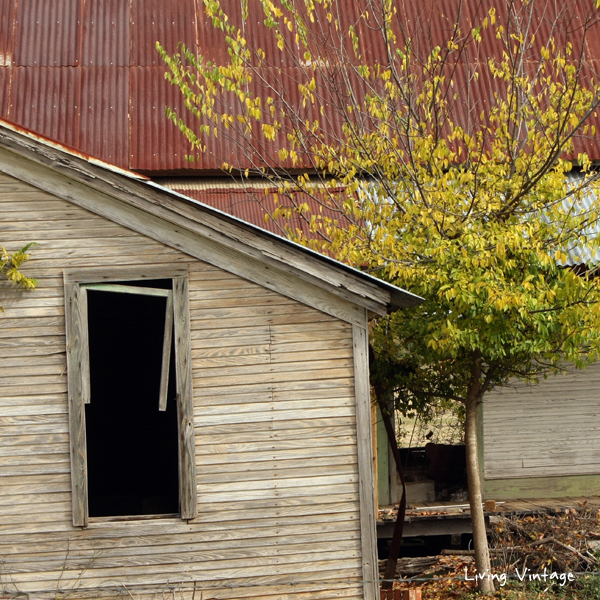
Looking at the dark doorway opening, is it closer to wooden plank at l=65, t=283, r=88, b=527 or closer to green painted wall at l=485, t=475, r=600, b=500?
wooden plank at l=65, t=283, r=88, b=527

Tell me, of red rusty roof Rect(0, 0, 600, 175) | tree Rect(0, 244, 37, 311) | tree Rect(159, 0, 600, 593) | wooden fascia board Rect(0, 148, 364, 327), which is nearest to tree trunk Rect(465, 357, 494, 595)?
tree Rect(159, 0, 600, 593)

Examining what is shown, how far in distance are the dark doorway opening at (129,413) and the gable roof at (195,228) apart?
4.50 m

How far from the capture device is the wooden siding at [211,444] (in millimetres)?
7223

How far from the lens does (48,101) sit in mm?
13703

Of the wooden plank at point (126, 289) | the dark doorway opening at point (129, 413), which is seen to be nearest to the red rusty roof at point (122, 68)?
the dark doorway opening at point (129, 413)

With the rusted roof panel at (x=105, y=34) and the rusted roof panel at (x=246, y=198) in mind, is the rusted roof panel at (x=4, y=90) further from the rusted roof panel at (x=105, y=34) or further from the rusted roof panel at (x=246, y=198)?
the rusted roof panel at (x=246, y=198)

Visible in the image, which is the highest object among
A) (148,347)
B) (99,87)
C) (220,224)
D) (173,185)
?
(99,87)

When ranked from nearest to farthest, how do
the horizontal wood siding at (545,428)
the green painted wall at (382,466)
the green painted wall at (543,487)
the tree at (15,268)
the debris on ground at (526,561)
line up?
the tree at (15,268) < the debris on ground at (526,561) < the green painted wall at (382,466) < the green painted wall at (543,487) < the horizontal wood siding at (545,428)

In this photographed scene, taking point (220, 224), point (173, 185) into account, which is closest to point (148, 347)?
point (173, 185)

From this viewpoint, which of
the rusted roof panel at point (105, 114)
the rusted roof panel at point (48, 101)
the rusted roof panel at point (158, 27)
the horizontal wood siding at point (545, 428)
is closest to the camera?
the horizontal wood siding at point (545, 428)

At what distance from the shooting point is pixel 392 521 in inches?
437

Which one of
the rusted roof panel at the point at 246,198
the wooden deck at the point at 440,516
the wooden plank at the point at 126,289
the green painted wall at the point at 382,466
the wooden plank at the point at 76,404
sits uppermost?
the rusted roof panel at the point at 246,198

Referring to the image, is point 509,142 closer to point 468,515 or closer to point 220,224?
point 220,224

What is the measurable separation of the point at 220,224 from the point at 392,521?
577 cm
